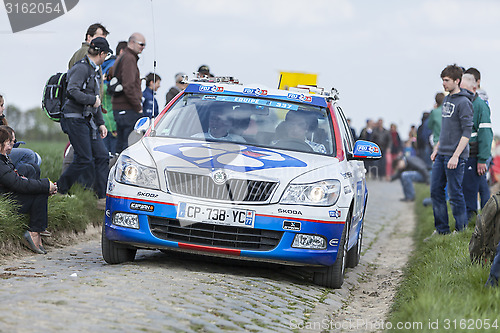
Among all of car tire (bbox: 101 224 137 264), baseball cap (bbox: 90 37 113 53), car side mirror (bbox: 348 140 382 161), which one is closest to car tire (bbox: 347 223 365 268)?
car side mirror (bbox: 348 140 382 161)

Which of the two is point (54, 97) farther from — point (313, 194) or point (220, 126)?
point (313, 194)

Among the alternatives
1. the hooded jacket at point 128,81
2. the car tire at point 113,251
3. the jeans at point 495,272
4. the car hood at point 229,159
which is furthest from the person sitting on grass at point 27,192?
the jeans at point 495,272

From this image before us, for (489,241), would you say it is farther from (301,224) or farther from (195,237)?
(195,237)

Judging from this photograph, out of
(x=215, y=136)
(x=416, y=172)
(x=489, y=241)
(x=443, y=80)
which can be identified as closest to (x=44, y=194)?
(x=215, y=136)

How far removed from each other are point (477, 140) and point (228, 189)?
525 centimetres

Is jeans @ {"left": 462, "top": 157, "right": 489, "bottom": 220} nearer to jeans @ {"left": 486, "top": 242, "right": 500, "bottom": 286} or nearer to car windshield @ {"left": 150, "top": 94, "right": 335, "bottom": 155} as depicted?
car windshield @ {"left": 150, "top": 94, "right": 335, "bottom": 155}

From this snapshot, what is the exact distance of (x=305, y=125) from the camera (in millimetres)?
8734

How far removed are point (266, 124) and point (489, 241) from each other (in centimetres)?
257

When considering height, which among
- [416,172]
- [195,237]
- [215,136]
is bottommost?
[416,172]

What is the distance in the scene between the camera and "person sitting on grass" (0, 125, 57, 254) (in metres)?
8.67

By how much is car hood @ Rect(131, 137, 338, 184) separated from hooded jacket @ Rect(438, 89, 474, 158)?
3.38m

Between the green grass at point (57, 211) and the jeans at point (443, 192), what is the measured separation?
4628mm

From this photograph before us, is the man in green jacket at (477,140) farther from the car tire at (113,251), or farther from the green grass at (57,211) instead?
the car tire at (113,251)

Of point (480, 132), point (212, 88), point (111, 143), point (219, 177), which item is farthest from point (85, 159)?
point (480, 132)
